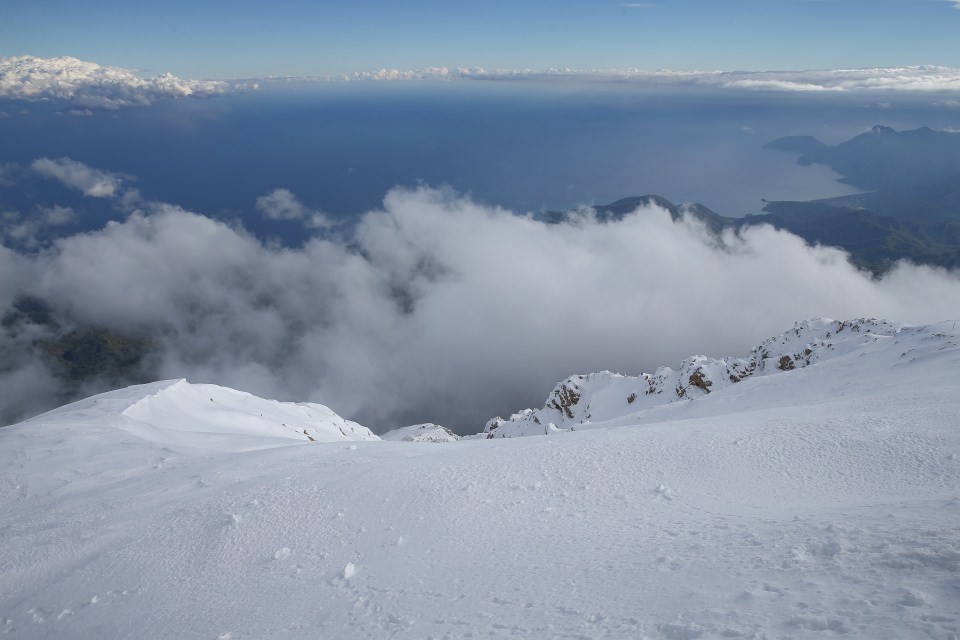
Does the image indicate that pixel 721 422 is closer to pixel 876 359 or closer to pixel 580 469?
pixel 580 469

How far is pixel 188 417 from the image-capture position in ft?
106

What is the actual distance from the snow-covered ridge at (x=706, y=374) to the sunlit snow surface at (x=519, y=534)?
27.0 meters

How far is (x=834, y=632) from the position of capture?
6.51 m

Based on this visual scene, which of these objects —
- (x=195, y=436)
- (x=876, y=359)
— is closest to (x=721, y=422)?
(x=876, y=359)

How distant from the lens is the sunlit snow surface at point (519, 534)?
7910 millimetres

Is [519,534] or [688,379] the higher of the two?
[519,534]

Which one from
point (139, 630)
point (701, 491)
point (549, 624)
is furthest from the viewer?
point (701, 491)

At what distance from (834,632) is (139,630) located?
1279 cm

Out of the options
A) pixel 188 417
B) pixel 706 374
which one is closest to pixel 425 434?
pixel 706 374

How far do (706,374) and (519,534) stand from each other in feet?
210

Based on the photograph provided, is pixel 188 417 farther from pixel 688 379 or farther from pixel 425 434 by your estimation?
pixel 425 434

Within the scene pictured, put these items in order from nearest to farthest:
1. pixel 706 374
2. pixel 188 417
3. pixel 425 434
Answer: pixel 188 417
pixel 706 374
pixel 425 434

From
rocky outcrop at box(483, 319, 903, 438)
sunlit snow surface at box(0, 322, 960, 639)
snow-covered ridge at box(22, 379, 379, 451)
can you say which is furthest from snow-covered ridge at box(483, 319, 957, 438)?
sunlit snow surface at box(0, 322, 960, 639)

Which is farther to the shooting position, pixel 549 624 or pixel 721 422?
pixel 721 422
